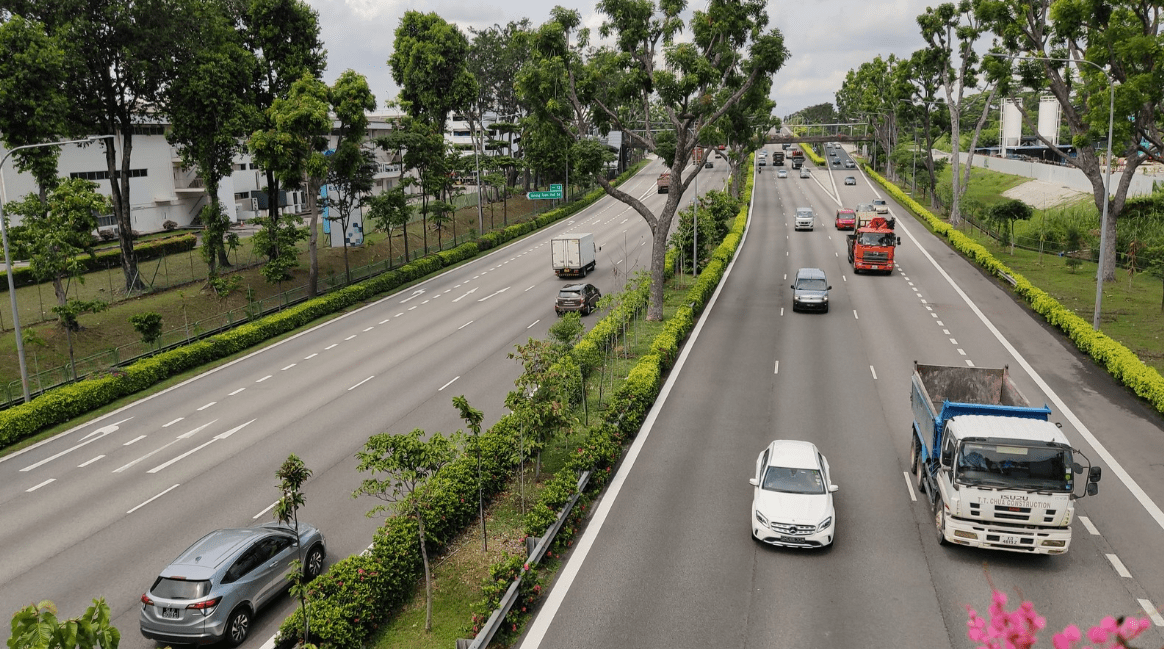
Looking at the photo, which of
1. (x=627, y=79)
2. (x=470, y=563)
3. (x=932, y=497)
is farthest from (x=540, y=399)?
(x=627, y=79)

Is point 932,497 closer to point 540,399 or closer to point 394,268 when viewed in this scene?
point 540,399

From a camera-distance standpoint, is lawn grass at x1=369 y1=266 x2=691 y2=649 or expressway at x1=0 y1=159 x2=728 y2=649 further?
expressway at x1=0 y1=159 x2=728 y2=649

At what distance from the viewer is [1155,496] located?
19234mm

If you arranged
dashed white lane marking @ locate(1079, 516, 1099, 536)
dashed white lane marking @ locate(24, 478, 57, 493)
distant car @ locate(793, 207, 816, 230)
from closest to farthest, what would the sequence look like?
dashed white lane marking @ locate(1079, 516, 1099, 536)
dashed white lane marking @ locate(24, 478, 57, 493)
distant car @ locate(793, 207, 816, 230)

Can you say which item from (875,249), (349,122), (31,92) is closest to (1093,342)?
(875,249)

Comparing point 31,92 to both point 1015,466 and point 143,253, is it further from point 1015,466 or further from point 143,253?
point 1015,466

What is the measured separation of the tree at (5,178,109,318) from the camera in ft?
104

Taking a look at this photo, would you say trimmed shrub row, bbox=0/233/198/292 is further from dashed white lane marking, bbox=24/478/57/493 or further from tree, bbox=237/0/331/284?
dashed white lane marking, bbox=24/478/57/493

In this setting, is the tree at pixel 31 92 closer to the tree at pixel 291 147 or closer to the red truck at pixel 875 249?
the tree at pixel 291 147

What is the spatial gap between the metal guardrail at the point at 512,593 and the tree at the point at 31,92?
2965cm

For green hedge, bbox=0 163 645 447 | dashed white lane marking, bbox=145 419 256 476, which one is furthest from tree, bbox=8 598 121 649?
green hedge, bbox=0 163 645 447

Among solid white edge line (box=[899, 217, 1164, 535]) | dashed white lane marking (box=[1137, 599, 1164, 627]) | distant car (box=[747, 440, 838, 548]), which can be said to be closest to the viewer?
dashed white lane marking (box=[1137, 599, 1164, 627])

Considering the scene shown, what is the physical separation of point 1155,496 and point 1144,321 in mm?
17676

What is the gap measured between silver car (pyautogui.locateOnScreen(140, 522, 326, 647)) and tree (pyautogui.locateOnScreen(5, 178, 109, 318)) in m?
21.5
